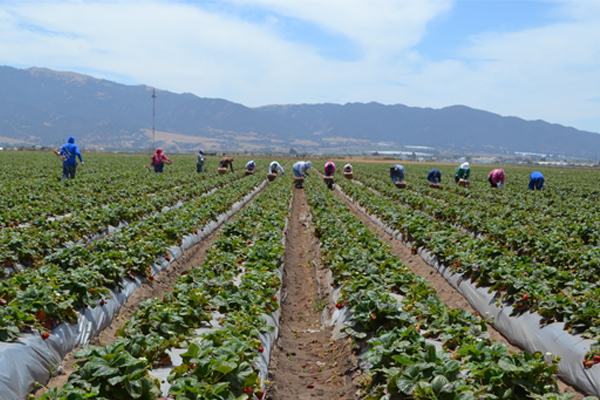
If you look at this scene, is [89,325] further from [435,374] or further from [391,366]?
[435,374]

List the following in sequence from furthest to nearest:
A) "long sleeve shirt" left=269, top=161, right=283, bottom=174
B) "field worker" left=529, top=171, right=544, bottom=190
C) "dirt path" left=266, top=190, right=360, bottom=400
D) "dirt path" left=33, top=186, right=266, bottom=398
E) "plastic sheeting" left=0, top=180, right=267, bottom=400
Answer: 1. "long sleeve shirt" left=269, top=161, right=283, bottom=174
2. "field worker" left=529, top=171, right=544, bottom=190
3. "dirt path" left=266, top=190, right=360, bottom=400
4. "dirt path" left=33, top=186, right=266, bottom=398
5. "plastic sheeting" left=0, top=180, right=267, bottom=400

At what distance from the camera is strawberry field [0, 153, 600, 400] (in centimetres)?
357

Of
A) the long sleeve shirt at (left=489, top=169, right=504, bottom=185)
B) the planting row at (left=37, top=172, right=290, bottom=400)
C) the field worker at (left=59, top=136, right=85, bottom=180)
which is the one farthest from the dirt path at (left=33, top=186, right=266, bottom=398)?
the long sleeve shirt at (left=489, top=169, right=504, bottom=185)

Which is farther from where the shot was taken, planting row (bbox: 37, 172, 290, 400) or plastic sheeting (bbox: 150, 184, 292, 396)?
plastic sheeting (bbox: 150, 184, 292, 396)

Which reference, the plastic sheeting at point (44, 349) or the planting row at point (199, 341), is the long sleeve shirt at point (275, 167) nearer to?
the planting row at point (199, 341)

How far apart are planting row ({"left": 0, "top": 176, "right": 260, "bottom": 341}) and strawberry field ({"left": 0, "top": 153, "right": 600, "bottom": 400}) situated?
3 centimetres

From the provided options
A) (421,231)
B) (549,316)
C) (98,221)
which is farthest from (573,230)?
(98,221)

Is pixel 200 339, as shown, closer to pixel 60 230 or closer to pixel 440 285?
pixel 440 285

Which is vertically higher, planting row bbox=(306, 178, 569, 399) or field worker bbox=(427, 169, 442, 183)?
field worker bbox=(427, 169, 442, 183)

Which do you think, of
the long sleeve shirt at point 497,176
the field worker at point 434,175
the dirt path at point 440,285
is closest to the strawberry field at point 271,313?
the dirt path at point 440,285

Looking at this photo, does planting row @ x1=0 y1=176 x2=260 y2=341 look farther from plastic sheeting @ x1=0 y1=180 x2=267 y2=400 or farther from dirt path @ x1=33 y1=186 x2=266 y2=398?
dirt path @ x1=33 y1=186 x2=266 y2=398

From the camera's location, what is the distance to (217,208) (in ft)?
47.3

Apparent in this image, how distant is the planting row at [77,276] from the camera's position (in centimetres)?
459

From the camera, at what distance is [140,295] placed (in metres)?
7.10
